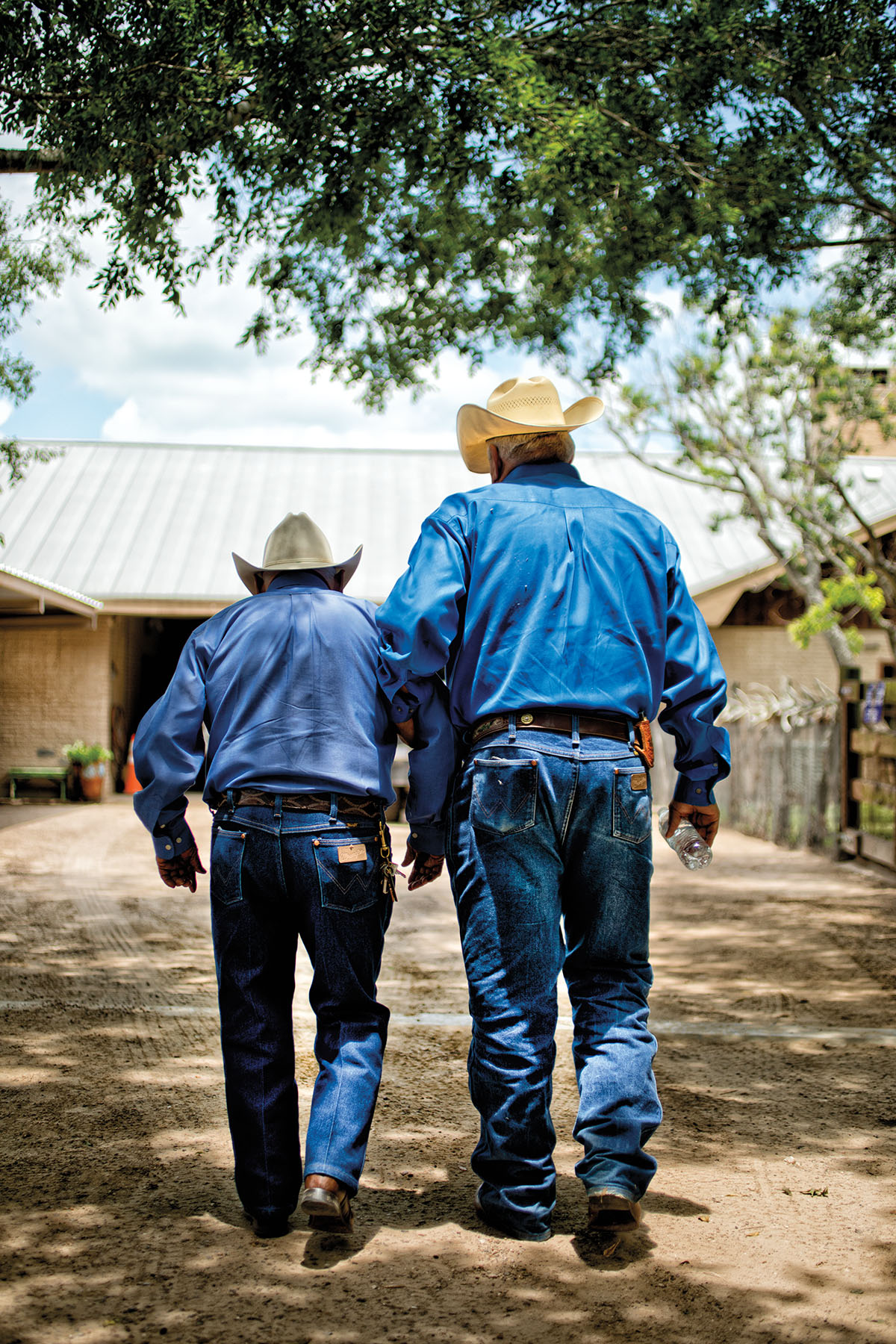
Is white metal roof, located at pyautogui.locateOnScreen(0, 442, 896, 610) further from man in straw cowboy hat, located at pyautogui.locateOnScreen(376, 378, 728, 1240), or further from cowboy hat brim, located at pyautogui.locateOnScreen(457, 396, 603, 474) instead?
man in straw cowboy hat, located at pyautogui.locateOnScreen(376, 378, 728, 1240)

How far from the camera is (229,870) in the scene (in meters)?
2.98

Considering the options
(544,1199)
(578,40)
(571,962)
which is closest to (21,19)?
(578,40)

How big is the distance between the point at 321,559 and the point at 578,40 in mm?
4921

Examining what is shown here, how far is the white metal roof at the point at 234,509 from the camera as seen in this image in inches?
739

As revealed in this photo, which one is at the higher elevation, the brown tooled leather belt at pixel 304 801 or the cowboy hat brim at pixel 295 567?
the cowboy hat brim at pixel 295 567

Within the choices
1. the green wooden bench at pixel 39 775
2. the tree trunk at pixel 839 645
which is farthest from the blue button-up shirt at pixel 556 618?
the green wooden bench at pixel 39 775

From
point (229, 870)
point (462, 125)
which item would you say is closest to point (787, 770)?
point (462, 125)

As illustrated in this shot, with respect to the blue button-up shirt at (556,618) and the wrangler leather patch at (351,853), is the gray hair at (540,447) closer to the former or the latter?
the blue button-up shirt at (556,618)

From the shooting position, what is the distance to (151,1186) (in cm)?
320

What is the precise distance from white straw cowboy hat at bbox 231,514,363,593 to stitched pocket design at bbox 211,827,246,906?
0.73 metres

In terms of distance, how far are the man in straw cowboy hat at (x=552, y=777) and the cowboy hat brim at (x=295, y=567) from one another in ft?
1.12

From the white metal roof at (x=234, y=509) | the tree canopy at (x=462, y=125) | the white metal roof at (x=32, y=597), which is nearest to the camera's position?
the tree canopy at (x=462, y=125)

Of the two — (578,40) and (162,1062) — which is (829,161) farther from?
(162,1062)

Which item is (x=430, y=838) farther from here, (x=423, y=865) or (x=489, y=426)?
(x=489, y=426)
